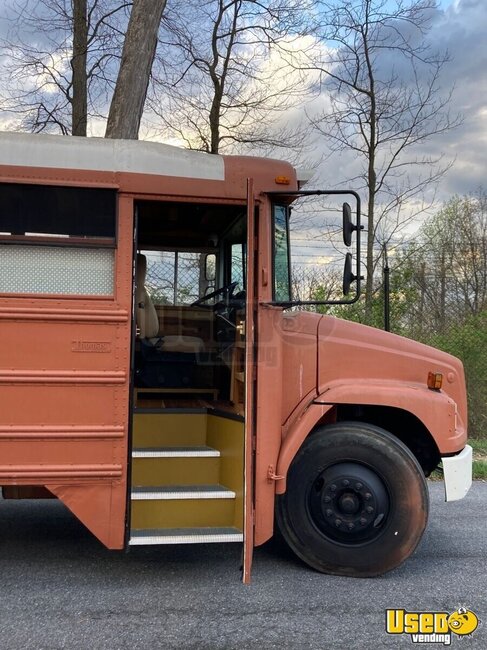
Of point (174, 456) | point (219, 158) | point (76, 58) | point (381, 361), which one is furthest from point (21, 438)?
point (76, 58)

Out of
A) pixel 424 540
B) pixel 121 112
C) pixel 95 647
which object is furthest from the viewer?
pixel 121 112

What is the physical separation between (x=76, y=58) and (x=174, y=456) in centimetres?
985

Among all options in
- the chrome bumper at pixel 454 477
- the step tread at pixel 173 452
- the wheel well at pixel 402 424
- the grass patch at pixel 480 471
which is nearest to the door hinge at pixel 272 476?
the step tread at pixel 173 452

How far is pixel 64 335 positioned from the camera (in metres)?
3.32

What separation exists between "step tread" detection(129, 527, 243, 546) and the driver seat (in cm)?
141

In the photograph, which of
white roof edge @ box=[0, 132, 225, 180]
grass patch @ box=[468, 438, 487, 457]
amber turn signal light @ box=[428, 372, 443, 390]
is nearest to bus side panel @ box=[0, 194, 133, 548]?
white roof edge @ box=[0, 132, 225, 180]

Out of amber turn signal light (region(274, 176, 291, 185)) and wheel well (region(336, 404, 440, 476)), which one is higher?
amber turn signal light (region(274, 176, 291, 185))

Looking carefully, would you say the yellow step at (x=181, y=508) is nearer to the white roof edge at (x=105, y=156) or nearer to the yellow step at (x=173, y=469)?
the yellow step at (x=173, y=469)

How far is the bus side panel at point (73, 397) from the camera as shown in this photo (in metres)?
3.28

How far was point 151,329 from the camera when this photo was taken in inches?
170

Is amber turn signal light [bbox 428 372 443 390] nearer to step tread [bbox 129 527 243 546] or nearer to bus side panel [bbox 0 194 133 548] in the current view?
step tread [bbox 129 527 243 546]

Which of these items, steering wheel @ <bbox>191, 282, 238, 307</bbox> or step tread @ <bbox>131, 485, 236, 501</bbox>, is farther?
steering wheel @ <bbox>191, 282, 238, 307</bbox>

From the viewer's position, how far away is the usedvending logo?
9.66 feet

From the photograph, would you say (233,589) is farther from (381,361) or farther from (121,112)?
(121,112)
